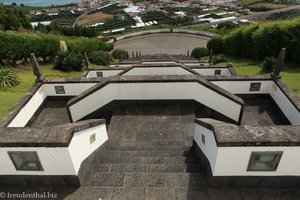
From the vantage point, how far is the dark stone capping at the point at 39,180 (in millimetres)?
4578

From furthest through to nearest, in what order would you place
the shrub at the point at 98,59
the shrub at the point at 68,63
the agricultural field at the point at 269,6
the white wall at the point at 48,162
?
the agricultural field at the point at 269,6, the shrub at the point at 98,59, the shrub at the point at 68,63, the white wall at the point at 48,162

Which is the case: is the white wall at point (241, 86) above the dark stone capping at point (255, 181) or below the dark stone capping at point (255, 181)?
below

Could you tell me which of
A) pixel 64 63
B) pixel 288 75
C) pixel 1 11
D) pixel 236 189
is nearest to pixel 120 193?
pixel 236 189

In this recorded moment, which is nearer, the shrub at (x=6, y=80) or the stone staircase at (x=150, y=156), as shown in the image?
the stone staircase at (x=150, y=156)

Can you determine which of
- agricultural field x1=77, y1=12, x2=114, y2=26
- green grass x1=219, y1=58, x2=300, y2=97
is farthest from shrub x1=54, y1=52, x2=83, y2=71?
agricultural field x1=77, y1=12, x2=114, y2=26

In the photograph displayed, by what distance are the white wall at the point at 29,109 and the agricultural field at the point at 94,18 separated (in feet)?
301

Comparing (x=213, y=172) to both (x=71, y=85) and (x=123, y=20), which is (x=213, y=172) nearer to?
(x=71, y=85)

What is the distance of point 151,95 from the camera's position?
8.51m

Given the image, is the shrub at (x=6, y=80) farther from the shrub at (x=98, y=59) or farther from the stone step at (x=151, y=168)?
the shrub at (x=98, y=59)

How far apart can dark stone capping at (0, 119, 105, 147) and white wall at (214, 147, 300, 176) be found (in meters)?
2.89

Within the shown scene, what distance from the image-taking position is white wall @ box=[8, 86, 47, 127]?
754 cm

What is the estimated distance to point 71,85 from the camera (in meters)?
9.52

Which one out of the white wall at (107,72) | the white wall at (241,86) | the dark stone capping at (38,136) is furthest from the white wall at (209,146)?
the white wall at (107,72)

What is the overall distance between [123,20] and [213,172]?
315 ft
